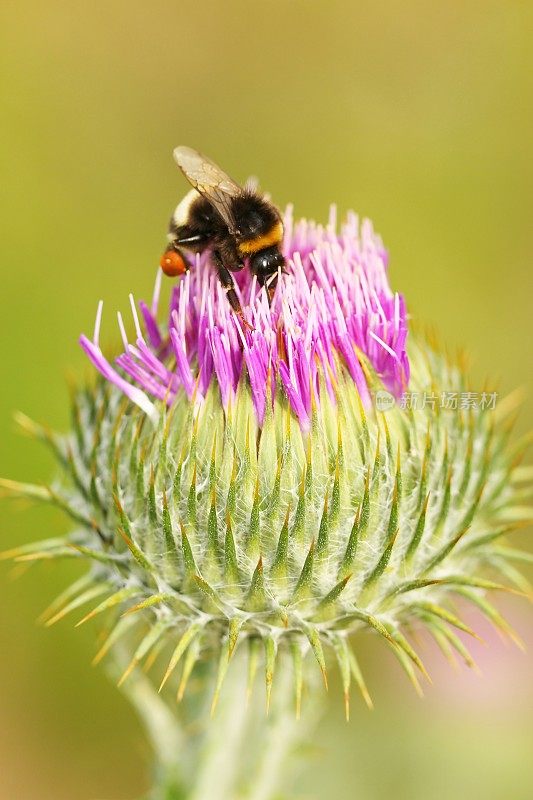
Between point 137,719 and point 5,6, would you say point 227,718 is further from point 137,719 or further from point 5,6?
point 5,6

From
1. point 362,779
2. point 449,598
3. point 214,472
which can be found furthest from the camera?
point 362,779

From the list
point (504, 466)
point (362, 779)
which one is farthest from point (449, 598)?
point (362, 779)

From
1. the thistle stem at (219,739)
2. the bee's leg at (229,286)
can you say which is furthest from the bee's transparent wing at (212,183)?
the thistle stem at (219,739)

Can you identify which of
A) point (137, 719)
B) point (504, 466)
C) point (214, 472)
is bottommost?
point (137, 719)

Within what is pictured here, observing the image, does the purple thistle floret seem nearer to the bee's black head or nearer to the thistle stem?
the bee's black head

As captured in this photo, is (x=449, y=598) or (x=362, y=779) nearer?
(x=449, y=598)

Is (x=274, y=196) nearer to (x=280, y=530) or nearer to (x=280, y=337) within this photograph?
(x=280, y=337)
